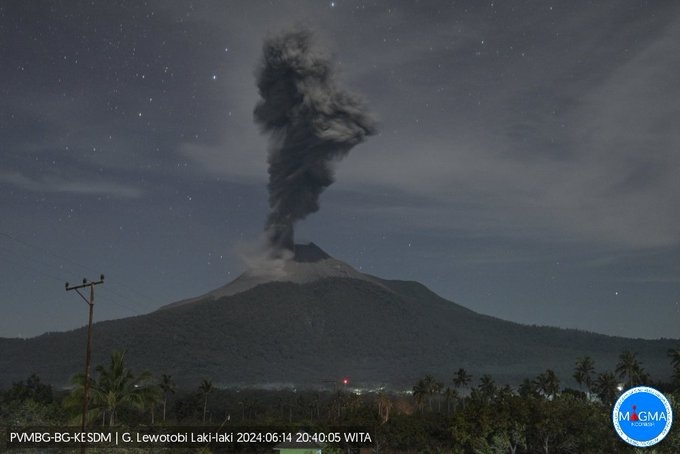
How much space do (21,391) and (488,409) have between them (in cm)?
9240

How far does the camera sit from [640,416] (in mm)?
25703

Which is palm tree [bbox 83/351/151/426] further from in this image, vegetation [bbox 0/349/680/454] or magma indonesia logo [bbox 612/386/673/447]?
magma indonesia logo [bbox 612/386/673/447]

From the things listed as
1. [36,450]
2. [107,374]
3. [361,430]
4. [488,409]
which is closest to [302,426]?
[361,430]

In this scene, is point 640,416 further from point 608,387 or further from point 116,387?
point 608,387

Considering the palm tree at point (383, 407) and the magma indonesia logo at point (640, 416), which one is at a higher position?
the magma indonesia logo at point (640, 416)

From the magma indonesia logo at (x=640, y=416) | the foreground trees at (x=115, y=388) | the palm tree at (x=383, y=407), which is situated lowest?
the palm tree at (x=383, y=407)

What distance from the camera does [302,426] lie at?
97750mm

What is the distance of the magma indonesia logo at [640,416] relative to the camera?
25.6 meters

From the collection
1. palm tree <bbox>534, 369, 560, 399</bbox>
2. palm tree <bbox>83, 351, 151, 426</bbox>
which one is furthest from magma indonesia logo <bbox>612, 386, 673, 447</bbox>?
palm tree <bbox>534, 369, 560, 399</bbox>

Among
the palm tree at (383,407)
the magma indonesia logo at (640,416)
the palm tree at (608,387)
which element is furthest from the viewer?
the palm tree at (608,387)

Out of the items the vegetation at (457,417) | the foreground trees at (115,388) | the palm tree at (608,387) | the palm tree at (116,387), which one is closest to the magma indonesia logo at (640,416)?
the vegetation at (457,417)

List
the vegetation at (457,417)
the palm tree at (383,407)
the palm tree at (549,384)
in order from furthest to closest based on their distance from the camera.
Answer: the palm tree at (549,384) < the palm tree at (383,407) < the vegetation at (457,417)

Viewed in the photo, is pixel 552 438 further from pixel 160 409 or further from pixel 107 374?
pixel 160 409

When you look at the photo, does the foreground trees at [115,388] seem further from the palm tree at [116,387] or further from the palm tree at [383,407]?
the palm tree at [383,407]
